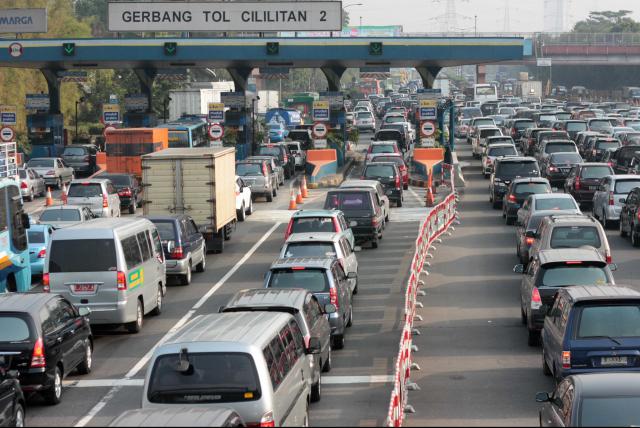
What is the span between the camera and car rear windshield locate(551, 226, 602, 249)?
86.8 feet

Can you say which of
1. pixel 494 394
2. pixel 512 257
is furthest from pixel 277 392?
pixel 512 257

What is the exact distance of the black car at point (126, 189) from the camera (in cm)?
4503

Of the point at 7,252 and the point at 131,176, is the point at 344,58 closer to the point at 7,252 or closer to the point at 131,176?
the point at 131,176

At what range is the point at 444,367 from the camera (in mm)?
20234

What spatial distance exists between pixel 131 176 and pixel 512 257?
56.5 feet

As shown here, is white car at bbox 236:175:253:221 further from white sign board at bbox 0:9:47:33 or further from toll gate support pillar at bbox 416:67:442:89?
white sign board at bbox 0:9:47:33

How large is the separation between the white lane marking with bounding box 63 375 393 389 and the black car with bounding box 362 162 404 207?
25.1 metres

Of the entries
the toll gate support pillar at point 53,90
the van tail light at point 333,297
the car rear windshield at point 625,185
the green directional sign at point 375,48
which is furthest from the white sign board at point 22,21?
the van tail light at point 333,297

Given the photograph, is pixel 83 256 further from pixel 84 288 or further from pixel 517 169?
pixel 517 169

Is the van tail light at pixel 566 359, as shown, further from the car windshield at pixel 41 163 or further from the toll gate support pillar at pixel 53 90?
the toll gate support pillar at pixel 53 90

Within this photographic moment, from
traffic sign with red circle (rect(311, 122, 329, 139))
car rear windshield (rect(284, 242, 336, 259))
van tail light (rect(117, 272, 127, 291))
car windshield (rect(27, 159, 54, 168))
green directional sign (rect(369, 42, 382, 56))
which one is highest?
green directional sign (rect(369, 42, 382, 56))

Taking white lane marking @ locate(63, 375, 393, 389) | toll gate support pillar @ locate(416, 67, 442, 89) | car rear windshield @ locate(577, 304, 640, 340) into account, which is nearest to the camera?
car rear windshield @ locate(577, 304, 640, 340)

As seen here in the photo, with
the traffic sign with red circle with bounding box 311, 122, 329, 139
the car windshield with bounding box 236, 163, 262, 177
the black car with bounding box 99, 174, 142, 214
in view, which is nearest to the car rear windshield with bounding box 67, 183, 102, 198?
the black car with bounding box 99, 174, 142, 214

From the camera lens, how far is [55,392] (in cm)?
1830
